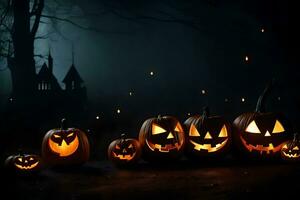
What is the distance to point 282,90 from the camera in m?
6.09

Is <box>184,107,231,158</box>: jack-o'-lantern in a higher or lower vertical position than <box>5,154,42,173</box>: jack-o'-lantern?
higher

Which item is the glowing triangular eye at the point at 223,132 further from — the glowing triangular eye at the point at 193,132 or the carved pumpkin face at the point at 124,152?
the carved pumpkin face at the point at 124,152

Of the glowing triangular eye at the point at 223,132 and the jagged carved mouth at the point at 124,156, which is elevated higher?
the glowing triangular eye at the point at 223,132

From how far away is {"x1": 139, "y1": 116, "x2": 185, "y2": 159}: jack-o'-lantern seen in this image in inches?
188

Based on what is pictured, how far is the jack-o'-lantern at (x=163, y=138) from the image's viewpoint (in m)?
4.77

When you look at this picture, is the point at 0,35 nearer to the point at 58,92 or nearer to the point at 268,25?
the point at 58,92

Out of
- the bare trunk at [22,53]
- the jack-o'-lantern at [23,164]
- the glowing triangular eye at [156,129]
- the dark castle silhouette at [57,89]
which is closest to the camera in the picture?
the jack-o'-lantern at [23,164]

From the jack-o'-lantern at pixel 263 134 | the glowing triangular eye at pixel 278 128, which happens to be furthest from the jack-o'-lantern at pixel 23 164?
the glowing triangular eye at pixel 278 128

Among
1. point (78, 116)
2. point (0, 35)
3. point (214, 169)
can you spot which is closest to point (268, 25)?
A: point (214, 169)

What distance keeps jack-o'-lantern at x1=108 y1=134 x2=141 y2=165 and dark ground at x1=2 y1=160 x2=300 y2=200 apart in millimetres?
107

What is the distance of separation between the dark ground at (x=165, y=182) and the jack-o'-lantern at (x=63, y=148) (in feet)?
0.40

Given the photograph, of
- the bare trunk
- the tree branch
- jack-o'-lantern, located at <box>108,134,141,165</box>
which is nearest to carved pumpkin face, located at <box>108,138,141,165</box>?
jack-o'-lantern, located at <box>108,134,141,165</box>

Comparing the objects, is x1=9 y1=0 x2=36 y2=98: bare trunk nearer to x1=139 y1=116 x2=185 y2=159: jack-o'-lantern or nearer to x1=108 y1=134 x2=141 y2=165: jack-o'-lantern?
x1=108 y1=134 x2=141 y2=165: jack-o'-lantern

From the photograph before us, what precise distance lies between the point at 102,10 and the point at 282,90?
9.30 ft
